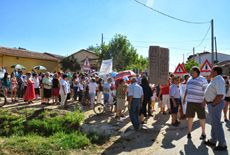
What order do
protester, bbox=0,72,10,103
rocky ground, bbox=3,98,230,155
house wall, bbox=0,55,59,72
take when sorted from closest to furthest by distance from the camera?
rocky ground, bbox=3,98,230,155, protester, bbox=0,72,10,103, house wall, bbox=0,55,59,72

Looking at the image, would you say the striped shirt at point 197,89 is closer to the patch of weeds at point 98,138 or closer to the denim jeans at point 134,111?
the denim jeans at point 134,111

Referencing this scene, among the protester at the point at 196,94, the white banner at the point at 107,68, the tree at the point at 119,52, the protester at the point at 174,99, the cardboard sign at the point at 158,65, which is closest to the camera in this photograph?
the protester at the point at 196,94

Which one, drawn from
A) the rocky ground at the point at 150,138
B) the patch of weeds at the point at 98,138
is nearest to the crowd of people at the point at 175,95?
the rocky ground at the point at 150,138

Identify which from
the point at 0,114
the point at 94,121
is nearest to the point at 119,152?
the point at 94,121

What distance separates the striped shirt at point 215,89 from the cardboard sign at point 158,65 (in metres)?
2.57

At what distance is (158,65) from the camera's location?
7.10 m

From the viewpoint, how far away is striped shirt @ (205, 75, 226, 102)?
14.1 feet

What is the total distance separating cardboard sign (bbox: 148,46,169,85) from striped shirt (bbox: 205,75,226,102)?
8.42ft

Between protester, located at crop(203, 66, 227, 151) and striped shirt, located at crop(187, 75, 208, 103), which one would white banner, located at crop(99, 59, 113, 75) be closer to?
striped shirt, located at crop(187, 75, 208, 103)

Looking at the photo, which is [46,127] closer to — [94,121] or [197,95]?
[94,121]

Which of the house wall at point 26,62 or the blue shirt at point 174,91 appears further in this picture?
the house wall at point 26,62

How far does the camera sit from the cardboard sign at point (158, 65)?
7.07 metres

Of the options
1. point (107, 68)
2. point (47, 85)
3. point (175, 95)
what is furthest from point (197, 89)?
point (107, 68)

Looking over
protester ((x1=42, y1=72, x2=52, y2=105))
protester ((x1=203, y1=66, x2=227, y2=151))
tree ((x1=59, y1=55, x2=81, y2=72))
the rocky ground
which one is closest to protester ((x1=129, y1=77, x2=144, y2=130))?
the rocky ground
